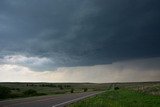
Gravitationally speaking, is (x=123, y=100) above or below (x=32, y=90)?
below

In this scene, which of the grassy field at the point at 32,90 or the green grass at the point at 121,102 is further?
the grassy field at the point at 32,90

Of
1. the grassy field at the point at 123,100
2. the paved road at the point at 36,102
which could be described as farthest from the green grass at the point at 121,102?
the paved road at the point at 36,102

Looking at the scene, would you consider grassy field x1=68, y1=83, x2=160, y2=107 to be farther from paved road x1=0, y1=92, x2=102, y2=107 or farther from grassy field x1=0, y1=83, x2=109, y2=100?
grassy field x1=0, y1=83, x2=109, y2=100

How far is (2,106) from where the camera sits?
1062 inches

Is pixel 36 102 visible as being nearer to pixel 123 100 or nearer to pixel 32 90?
pixel 123 100

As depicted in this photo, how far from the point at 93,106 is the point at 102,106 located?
78 cm

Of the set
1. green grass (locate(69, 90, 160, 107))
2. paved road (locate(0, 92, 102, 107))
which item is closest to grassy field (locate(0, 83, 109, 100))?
paved road (locate(0, 92, 102, 107))

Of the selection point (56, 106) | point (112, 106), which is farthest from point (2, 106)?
point (112, 106)

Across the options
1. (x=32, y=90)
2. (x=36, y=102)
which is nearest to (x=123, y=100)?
(x=36, y=102)

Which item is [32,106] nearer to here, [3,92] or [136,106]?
[136,106]

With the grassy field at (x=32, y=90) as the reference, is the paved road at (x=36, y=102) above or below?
below

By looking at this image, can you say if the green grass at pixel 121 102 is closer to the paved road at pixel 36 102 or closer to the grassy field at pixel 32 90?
the paved road at pixel 36 102

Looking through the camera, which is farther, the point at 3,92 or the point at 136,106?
the point at 3,92

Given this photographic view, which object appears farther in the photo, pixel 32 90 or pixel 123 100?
pixel 32 90
